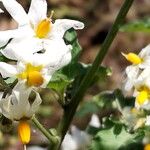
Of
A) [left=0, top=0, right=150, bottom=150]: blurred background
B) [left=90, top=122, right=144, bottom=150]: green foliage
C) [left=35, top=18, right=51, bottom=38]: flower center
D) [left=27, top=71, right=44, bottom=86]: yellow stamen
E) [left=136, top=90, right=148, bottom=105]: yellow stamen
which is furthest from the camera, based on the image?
[left=0, top=0, right=150, bottom=150]: blurred background

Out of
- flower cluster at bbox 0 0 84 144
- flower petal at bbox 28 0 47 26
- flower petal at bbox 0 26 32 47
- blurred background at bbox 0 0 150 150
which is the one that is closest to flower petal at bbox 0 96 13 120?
flower cluster at bbox 0 0 84 144

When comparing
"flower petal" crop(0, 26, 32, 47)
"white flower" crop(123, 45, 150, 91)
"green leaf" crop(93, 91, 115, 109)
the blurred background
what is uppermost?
"flower petal" crop(0, 26, 32, 47)

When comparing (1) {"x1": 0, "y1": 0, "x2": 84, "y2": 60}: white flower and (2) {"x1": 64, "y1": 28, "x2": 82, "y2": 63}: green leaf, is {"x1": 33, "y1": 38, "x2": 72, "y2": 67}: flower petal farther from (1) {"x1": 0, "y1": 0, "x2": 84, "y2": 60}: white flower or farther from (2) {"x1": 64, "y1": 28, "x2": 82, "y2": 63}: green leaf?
(2) {"x1": 64, "y1": 28, "x2": 82, "y2": 63}: green leaf

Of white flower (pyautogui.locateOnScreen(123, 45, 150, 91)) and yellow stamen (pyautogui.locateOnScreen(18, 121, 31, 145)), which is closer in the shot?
yellow stamen (pyautogui.locateOnScreen(18, 121, 31, 145))

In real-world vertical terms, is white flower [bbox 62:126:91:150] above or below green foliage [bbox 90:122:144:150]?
below

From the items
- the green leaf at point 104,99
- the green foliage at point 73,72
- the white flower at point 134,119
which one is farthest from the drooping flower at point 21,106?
the green leaf at point 104,99

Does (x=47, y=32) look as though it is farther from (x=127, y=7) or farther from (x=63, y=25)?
(x=127, y=7)

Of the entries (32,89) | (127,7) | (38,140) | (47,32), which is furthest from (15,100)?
(38,140)

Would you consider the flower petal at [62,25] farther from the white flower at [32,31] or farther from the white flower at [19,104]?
the white flower at [19,104]
